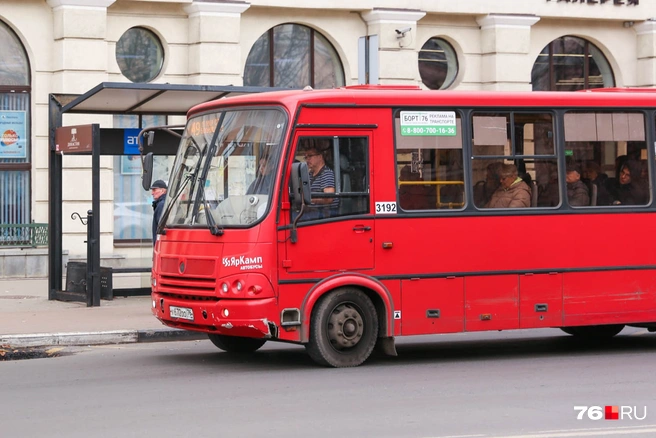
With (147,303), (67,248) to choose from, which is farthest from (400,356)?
(67,248)

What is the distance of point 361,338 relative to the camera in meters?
11.3

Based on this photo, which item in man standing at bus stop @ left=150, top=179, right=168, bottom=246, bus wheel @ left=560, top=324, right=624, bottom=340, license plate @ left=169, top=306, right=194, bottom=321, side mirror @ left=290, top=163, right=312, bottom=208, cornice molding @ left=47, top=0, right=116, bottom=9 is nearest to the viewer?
side mirror @ left=290, top=163, right=312, bottom=208

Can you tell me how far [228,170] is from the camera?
37.1ft

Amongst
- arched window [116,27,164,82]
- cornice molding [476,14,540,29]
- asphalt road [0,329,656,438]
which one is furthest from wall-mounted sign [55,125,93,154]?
cornice molding [476,14,540,29]

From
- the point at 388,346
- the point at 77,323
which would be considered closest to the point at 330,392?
the point at 388,346

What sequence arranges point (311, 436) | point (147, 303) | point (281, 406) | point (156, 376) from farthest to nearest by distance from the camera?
point (147, 303) → point (156, 376) → point (281, 406) → point (311, 436)

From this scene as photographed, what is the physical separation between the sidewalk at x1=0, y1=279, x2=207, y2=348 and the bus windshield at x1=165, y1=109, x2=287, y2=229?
Result: 102 inches

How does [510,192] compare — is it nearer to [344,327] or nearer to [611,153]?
[611,153]

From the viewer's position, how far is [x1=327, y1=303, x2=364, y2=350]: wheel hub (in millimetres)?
11141

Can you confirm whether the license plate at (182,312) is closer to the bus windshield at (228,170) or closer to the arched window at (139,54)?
the bus windshield at (228,170)

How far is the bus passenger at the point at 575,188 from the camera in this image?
12.3 m

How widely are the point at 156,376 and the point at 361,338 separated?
1.90m

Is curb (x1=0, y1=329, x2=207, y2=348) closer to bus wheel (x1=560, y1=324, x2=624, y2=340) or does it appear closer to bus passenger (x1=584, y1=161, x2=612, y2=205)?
bus wheel (x1=560, y1=324, x2=624, y2=340)

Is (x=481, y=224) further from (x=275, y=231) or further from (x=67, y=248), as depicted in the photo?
(x=67, y=248)
